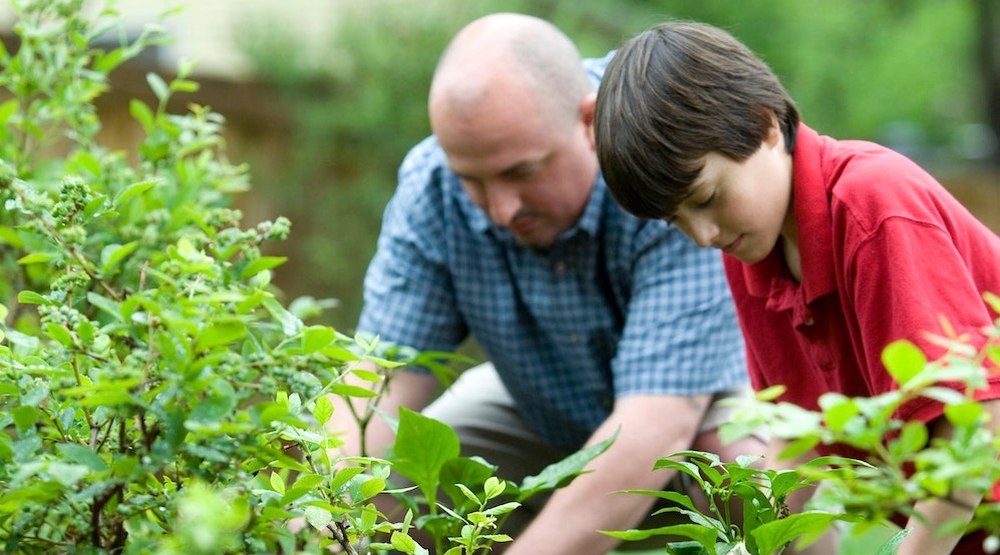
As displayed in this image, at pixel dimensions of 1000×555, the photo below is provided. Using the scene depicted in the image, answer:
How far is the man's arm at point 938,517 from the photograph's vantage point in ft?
5.65

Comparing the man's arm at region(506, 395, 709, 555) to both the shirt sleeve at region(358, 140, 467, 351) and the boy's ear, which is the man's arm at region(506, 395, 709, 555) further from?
the boy's ear

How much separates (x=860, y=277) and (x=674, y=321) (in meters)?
0.96

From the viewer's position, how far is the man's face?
269 centimetres

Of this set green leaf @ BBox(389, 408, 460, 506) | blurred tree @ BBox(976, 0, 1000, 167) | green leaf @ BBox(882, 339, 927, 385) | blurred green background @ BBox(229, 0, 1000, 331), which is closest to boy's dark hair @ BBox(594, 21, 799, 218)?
green leaf @ BBox(389, 408, 460, 506)

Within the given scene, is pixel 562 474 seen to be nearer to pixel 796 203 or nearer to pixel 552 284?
pixel 796 203

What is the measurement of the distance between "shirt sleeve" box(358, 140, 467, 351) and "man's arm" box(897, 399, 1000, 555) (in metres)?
1.53

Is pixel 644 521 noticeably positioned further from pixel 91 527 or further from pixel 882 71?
pixel 882 71

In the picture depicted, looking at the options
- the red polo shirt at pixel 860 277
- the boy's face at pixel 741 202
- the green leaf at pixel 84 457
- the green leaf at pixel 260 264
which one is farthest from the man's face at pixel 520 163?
the green leaf at pixel 84 457

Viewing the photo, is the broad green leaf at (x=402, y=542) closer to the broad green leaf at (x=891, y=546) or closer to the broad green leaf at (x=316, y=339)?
the broad green leaf at (x=316, y=339)

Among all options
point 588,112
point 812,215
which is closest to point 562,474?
point 812,215

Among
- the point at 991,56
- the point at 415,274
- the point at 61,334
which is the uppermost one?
the point at 61,334

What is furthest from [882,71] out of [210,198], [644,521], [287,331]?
[287,331]

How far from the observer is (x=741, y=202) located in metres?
1.99

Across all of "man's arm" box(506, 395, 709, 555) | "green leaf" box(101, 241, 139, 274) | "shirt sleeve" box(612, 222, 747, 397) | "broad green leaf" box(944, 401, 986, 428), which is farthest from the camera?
"shirt sleeve" box(612, 222, 747, 397)
